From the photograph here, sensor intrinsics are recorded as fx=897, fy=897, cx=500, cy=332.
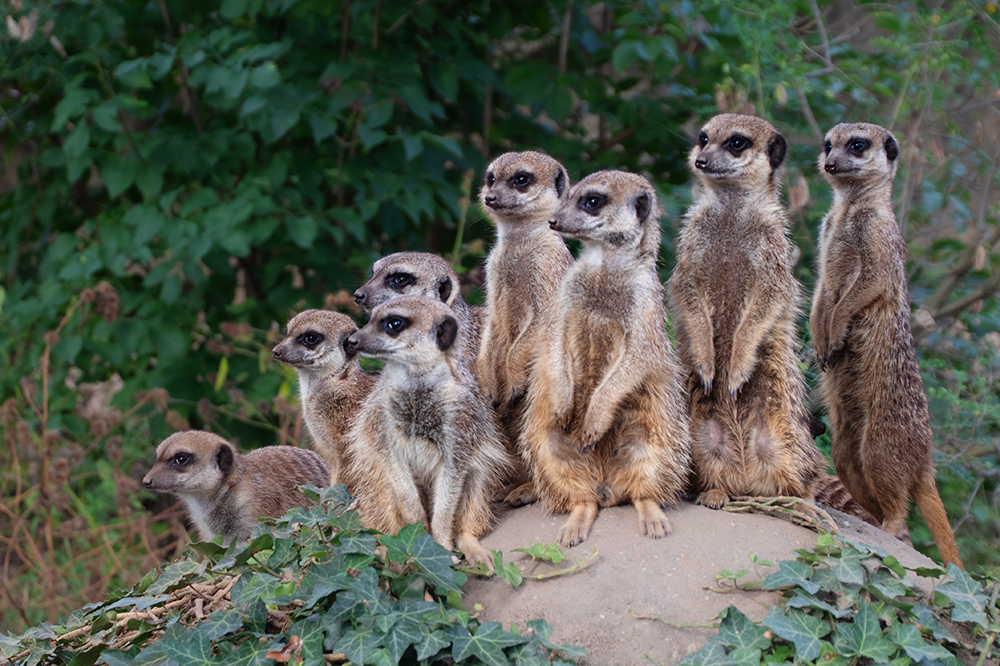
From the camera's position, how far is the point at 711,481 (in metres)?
2.49

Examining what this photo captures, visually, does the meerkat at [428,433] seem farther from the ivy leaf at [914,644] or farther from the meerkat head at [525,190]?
the ivy leaf at [914,644]

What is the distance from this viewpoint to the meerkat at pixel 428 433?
2262 millimetres

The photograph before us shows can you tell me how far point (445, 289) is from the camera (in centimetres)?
273

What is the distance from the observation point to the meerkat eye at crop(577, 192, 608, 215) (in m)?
2.29

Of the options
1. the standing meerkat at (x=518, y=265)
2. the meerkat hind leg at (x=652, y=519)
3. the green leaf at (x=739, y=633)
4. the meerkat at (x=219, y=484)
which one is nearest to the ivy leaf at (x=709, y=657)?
the green leaf at (x=739, y=633)

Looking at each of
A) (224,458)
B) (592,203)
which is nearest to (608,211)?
(592,203)

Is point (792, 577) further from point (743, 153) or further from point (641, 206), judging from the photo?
point (743, 153)

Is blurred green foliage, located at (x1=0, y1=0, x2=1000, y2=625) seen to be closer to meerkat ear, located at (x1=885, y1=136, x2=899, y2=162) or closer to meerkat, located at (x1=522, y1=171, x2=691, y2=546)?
meerkat ear, located at (x1=885, y1=136, x2=899, y2=162)

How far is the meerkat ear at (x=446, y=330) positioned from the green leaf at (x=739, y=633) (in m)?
0.92

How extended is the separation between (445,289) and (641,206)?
70cm

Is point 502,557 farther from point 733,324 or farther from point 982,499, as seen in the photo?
point 982,499

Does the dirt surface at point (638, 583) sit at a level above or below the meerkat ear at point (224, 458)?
above

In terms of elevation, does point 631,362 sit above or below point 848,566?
above

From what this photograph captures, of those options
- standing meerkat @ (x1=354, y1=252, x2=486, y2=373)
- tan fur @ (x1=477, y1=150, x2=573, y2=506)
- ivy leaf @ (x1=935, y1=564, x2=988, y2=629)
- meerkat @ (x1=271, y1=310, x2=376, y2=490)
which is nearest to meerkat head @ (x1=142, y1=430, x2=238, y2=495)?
meerkat @ (x1=271, y1=310, x2=376, y2=490)
